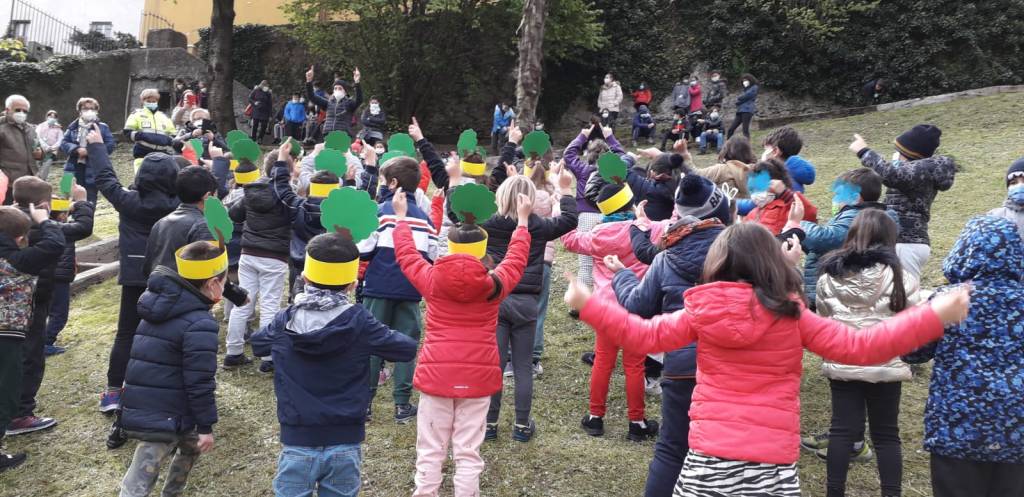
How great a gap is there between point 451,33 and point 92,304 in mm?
15178

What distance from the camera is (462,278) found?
11.9 feet

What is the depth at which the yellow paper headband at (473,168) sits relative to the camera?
5.70 metres

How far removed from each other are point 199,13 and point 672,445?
29.6m

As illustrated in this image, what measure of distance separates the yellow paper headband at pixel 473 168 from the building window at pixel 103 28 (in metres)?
25.4

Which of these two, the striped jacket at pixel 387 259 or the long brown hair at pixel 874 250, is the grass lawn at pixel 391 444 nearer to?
the striped jacket at pixel 387 259

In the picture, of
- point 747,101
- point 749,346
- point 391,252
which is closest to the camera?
point 749,346

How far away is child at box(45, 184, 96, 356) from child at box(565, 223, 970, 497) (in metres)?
3.87

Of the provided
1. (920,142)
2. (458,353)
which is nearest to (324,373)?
(458,353)

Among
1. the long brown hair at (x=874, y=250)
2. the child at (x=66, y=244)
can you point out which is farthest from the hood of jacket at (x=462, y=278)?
the child at (x=66, y=244)

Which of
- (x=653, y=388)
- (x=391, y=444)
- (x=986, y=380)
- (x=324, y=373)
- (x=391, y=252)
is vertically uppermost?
(x=391, y=252)

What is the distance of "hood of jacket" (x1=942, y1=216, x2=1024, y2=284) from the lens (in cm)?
308

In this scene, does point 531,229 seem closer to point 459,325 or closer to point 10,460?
point 459,325

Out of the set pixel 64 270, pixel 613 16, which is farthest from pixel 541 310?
pixel 613 16

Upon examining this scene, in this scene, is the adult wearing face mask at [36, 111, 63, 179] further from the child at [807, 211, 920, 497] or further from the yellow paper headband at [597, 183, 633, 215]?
the child at [807, 211, 920, 497]
